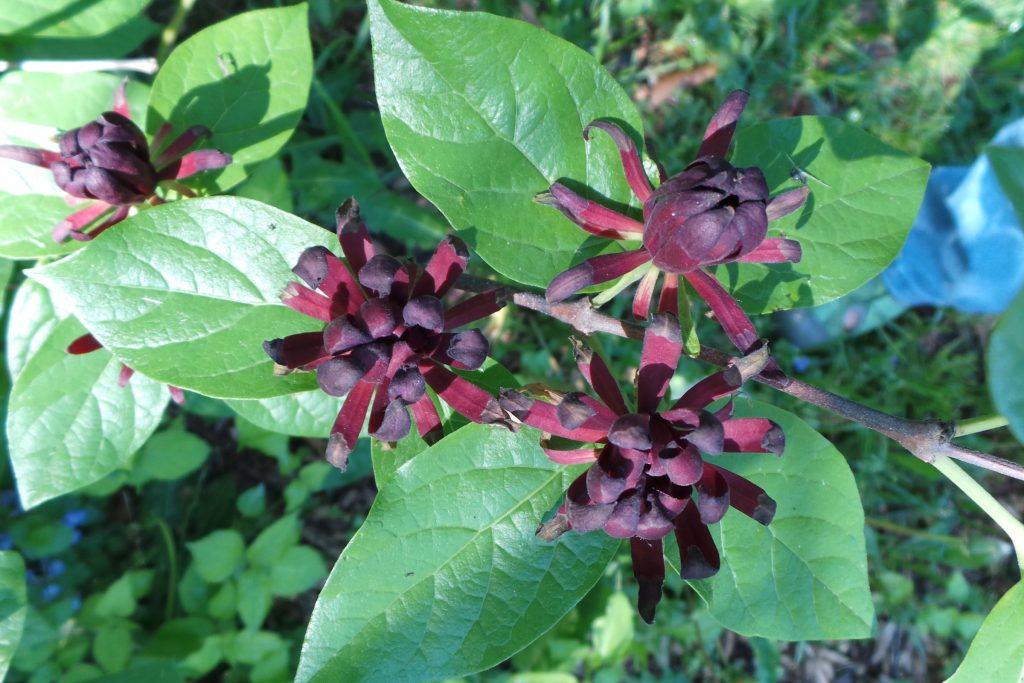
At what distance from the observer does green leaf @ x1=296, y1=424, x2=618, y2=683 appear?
1545 mm

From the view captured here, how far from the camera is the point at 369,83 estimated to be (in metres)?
3.88

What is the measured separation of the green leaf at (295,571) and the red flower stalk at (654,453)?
2001 mm

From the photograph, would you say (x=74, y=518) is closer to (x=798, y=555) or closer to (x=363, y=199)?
(x=363, y=199)

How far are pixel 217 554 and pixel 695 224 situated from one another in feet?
8.80

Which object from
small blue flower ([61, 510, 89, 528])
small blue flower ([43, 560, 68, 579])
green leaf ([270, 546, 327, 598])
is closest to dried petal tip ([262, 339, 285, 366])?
green leaf ([270, 546, 327, 598])

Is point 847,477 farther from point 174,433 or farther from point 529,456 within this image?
point 174,433

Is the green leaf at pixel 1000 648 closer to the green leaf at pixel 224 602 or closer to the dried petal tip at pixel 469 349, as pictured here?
the dried petal tip at pixel 469 349

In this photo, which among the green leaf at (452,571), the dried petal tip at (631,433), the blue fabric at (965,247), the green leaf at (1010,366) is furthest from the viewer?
the blue fabric at (965,247)

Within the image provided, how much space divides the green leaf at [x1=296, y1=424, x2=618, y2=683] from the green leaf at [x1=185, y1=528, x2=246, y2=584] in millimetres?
1881

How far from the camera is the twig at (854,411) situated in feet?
5.18

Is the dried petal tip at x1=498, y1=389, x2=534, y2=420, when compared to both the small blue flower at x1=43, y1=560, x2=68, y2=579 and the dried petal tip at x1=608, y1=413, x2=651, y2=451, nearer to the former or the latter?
the dried petal tip at x1=608, y1=413, x2=651, y2=451

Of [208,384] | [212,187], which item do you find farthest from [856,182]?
[212,187]

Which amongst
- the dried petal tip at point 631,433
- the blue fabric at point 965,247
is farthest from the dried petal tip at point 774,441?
the blue fabric at point 965,247

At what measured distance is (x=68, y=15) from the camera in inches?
90.4
